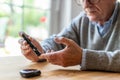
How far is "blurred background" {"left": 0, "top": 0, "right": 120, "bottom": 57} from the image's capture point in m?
2.17

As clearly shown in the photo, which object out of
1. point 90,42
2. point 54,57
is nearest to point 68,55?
point 54,57

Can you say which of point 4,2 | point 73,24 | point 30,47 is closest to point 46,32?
point 4,2

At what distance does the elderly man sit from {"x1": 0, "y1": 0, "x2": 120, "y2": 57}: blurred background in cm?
57

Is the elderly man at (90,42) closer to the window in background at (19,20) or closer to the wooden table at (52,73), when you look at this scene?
the wooden table at (52,73)

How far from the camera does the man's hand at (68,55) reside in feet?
3.52

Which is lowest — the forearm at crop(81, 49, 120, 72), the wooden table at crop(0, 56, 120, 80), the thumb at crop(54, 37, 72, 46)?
the wooden table at crop(0, 56, 120, 80)

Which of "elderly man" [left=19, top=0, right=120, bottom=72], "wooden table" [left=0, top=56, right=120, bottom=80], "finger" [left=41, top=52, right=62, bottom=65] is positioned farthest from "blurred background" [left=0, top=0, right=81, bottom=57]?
"finger" [left=41, top=52, right=62, bottom=65]

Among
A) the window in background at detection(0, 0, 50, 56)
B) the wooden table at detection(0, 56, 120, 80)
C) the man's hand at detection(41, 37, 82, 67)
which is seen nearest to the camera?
the wooden table at detection(0, 56, 120, 80)

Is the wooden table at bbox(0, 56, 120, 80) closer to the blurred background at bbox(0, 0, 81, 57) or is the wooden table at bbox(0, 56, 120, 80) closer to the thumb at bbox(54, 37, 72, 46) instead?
the thumb at bbox(54, 37, 72, 46)

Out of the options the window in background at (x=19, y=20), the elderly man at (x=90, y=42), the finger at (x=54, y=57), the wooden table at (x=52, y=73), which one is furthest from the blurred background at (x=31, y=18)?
the finger at (x=54, y=57)

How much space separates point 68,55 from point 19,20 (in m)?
1.22

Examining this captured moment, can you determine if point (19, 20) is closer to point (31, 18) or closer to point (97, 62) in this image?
point (31, 18)

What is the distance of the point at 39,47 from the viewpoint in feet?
4.47

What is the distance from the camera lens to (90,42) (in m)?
1.61
